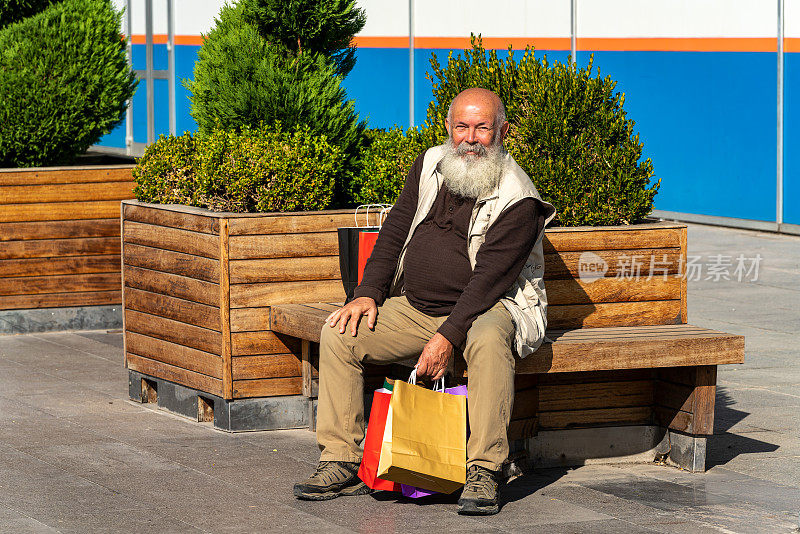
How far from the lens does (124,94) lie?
9.79 metres

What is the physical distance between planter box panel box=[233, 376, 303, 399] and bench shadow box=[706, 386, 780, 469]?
6.43 ft

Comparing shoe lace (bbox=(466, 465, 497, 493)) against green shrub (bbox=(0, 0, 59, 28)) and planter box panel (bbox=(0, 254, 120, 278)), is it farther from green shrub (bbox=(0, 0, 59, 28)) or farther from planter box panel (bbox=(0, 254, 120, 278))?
green shrub (bbox=(0, 0, 59, 28))

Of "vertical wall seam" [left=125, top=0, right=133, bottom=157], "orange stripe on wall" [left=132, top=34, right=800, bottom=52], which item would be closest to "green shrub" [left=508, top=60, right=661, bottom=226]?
"orange stripe on wall" [left=132, top=34, right=800, bottom=52]

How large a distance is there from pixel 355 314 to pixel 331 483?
68 centimetres

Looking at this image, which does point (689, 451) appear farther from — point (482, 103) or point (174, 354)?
point (174, 354)

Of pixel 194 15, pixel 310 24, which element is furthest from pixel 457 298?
pixel 194 15

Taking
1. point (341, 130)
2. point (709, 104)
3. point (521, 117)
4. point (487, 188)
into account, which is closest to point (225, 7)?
point (341, 130)

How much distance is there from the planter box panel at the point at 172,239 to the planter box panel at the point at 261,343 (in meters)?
0.41

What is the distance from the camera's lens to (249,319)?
624 cm

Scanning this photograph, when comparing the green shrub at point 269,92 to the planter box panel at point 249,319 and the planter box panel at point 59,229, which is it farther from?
the planter box panel at point 59,229

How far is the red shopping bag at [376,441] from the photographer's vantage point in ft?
16.5

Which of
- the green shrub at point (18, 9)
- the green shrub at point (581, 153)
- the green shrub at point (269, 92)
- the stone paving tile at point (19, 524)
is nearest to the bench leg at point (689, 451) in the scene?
the green shrub at point (581, 153)

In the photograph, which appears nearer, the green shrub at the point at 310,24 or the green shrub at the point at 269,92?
the green shrub at the point at 269,92

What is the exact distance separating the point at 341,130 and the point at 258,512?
277 cm
